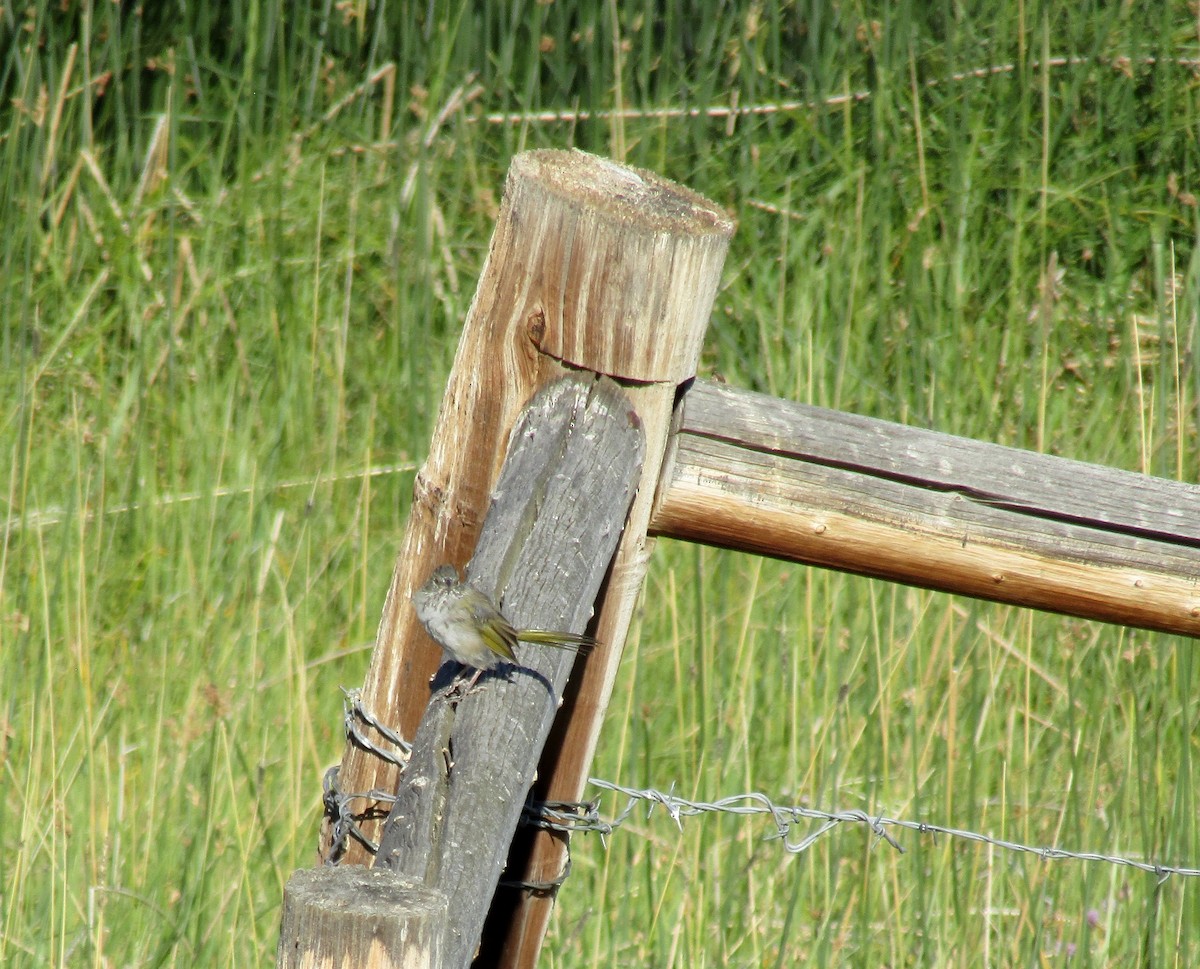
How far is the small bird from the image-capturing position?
5.16ft

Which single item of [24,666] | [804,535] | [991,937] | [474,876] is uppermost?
[804,535]

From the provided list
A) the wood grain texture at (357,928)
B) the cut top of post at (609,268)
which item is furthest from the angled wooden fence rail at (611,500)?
the wood grain texture at (357,928)

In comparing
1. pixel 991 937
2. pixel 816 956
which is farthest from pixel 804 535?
pixel 991 937

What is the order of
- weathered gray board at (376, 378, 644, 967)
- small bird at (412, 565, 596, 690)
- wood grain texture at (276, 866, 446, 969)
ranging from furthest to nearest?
small bird at (412, 565, 596, 690), weathered gray board at (376, 378, 644, 967), wood grain texture at (276, 866, 446, 969)

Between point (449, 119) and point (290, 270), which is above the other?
point (449, 119)

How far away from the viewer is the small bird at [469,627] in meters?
1.57

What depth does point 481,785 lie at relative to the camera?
1.49 metres

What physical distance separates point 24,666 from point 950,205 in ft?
10.6

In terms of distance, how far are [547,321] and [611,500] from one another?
24 centimetres

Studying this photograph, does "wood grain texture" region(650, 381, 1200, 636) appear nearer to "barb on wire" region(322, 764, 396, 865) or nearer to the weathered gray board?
the weathered gray board

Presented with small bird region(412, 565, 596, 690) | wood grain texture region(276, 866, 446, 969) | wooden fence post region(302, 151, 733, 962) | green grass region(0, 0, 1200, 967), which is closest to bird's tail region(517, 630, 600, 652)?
small bird region(412, 565, 596, 690)

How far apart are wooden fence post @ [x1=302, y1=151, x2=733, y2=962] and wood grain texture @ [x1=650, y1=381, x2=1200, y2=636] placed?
0.08m

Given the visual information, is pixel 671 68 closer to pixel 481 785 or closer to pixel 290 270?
pixel 290 270

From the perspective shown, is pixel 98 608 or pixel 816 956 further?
pixel 98 608
